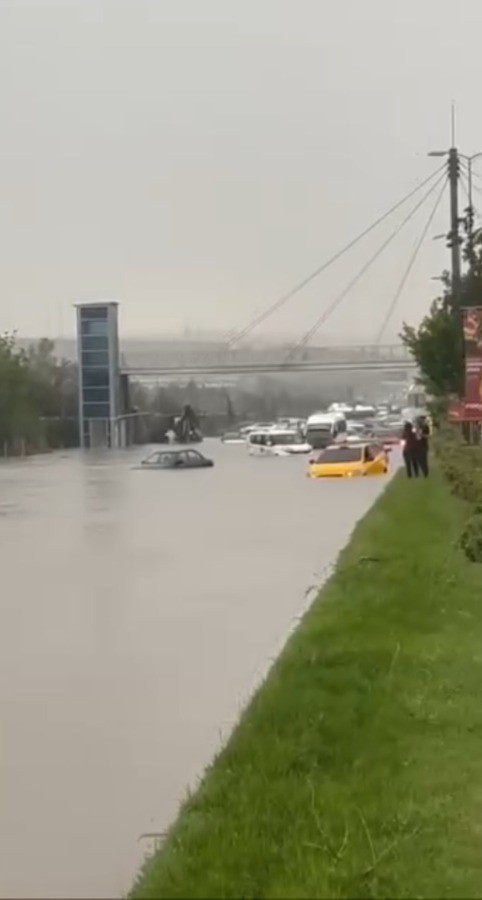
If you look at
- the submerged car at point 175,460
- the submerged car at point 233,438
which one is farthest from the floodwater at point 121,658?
the submerged car at point 233,438

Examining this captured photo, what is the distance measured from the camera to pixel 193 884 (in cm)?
327

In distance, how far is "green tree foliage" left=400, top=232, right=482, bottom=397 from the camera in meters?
27.2

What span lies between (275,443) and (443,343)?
22465 millimetres

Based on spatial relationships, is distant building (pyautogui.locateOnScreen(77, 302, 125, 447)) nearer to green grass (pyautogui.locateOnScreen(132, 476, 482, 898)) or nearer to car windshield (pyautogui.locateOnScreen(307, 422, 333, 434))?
car windshield (pyautogui.locateOnScreen(307, 422, 333, 434))

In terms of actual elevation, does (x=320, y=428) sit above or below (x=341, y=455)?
below

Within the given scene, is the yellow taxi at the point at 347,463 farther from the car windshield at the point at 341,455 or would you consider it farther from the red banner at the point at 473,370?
the red banner at the point at 473,370

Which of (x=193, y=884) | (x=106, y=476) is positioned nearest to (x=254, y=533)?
(x=193, y=884)

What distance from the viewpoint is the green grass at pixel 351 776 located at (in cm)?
387

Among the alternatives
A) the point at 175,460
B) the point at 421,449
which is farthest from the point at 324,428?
the point at 421,449

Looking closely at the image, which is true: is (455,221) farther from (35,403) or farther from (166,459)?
(35,403)

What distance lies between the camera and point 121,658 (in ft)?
26.2

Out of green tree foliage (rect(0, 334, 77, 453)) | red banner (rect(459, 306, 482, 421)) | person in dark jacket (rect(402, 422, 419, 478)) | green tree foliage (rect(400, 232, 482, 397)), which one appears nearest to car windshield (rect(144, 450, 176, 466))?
green tree foliage (rect(0, 334, 77, 453))

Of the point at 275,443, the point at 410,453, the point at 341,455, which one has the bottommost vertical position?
the point at 275,443

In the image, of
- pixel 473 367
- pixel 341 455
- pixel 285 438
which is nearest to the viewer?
pixel 473 367
